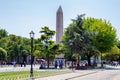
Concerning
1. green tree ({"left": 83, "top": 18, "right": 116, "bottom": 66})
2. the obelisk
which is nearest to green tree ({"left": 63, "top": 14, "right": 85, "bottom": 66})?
green tree ({"left": 83, "top": 18, "right": 116, "bottom": 66})

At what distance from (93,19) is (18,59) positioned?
145ft

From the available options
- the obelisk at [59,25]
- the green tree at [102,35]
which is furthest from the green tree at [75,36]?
the obelisk at [59,25]

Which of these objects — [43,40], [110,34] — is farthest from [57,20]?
[43,40]

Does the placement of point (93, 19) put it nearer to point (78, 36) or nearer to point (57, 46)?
point (78, 36)

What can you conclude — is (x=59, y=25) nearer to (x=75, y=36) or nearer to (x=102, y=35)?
(x=102, y=35)

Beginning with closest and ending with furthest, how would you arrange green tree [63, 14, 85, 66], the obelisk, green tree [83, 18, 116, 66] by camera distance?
green tree [63, 14, 85, 66] → green tree [83, 18, 116, 66] → the obelisk

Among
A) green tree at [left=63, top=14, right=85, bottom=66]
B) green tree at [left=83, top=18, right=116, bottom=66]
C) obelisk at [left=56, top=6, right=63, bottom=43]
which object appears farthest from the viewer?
obelisk at [left=56, top=6, right=63, bottom=43]

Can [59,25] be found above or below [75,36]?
above

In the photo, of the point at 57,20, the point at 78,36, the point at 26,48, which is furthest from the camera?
the point at 26,48

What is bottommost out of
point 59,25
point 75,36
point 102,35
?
point 75,36

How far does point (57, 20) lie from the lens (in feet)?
316

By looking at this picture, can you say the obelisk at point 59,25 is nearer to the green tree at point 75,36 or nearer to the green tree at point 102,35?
the green tree at point 102,35

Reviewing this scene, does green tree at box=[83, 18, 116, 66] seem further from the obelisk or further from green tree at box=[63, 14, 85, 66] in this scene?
the obelisk

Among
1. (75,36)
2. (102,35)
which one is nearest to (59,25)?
(102,35)
